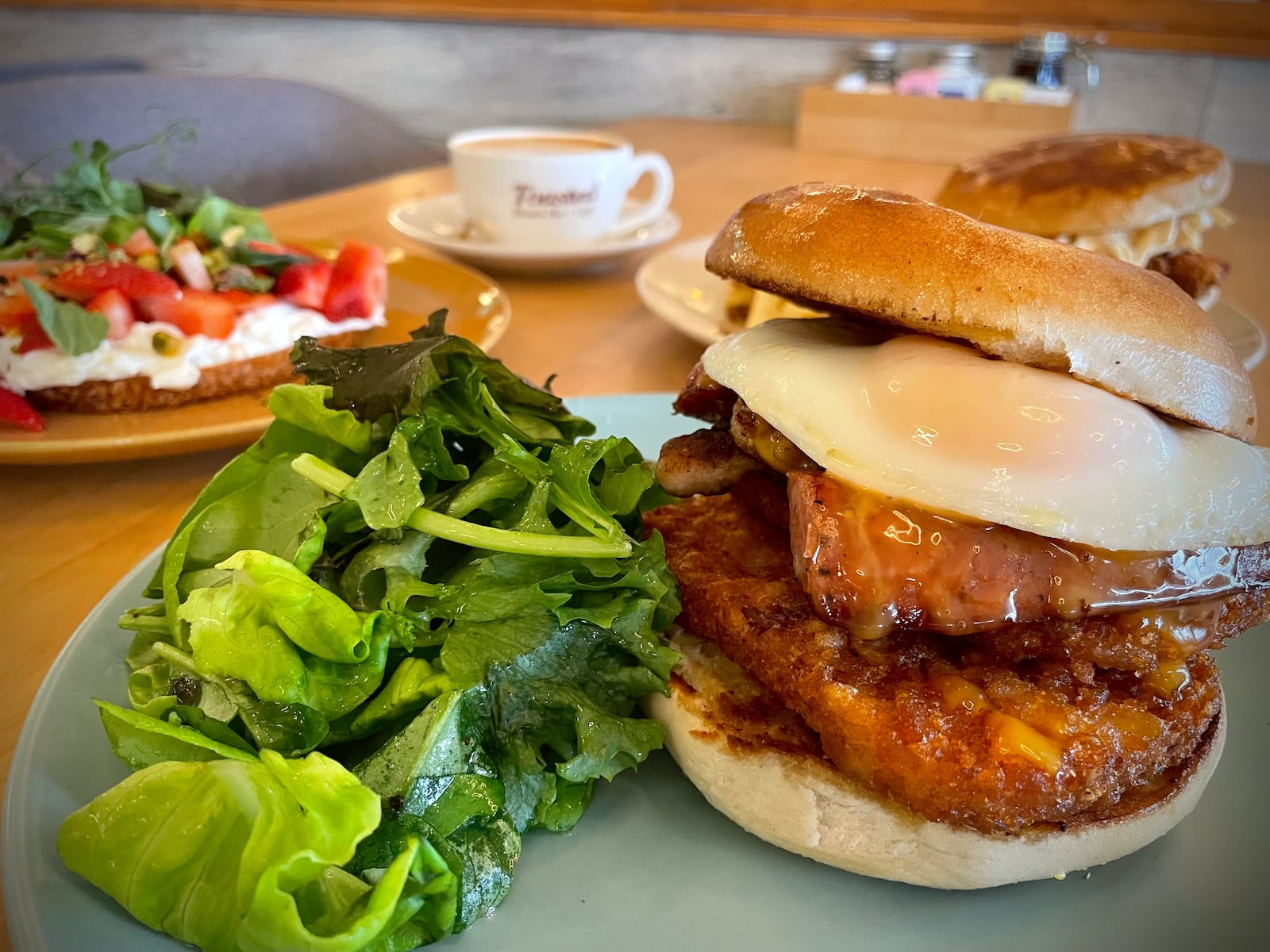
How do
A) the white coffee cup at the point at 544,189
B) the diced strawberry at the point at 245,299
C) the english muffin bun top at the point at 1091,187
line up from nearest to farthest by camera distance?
1. the diced strawberry at the point at 245,299
2. the english muffin bun top at the point at 1091,187
3. the white coffee cup at the point at 544,189

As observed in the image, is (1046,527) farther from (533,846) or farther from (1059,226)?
(1059,226)

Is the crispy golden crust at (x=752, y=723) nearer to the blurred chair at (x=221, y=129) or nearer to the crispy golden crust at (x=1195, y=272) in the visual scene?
the crispy golden crust at (x=1195, y=272)

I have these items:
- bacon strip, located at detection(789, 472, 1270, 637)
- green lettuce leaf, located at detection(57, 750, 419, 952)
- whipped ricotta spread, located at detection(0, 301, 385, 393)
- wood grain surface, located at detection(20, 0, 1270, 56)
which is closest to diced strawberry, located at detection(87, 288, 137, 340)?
whipped ricotta spread, located at detection(0, 301, 385, 393)

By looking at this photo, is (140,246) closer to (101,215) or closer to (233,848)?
(101,215)

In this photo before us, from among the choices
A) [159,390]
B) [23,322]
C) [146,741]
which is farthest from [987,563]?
[23,322]

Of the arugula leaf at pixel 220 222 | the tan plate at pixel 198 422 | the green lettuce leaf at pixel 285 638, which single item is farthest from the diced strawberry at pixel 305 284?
the green lettuce leaf at pixel 285 638

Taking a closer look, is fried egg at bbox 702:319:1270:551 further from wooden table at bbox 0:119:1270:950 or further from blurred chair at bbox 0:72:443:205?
blurred chair at bbox 0:72:443:205
